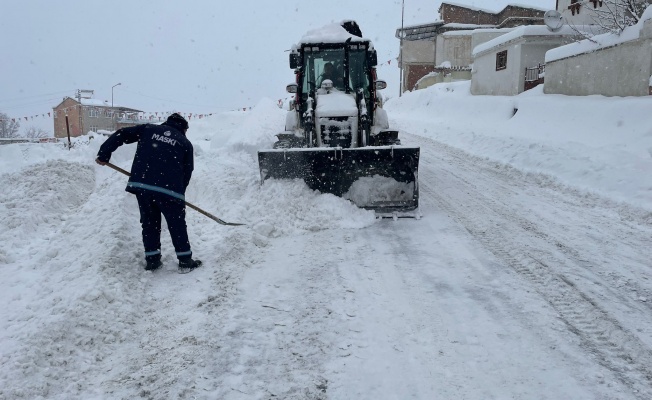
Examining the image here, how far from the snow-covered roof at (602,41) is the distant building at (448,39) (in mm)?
23147

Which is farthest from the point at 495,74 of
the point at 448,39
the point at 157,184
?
the point at 157,184

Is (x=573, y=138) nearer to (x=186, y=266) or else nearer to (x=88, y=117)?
(x=186, y=266)

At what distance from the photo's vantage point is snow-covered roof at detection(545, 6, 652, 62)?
416 inches

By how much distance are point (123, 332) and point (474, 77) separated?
2411 centimetres

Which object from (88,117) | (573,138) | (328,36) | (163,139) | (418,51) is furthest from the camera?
(88,117)

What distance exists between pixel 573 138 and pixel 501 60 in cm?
1163

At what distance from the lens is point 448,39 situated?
38000 millimetres

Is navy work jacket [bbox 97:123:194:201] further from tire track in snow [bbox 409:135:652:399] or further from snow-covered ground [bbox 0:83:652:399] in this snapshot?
tire track in snow [bbox 409:135:652:399]

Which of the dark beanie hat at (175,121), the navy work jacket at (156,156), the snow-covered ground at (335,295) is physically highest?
the dark beanie hat at (175,121)

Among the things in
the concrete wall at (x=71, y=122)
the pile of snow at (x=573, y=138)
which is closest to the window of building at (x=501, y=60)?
the pile of snow at (x=573, y=138)

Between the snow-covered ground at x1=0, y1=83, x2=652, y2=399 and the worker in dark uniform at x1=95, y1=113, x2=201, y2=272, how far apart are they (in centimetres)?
24

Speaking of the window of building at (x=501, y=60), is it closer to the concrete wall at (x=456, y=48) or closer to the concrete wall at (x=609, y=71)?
the concrete wall at (x=609, y=71)

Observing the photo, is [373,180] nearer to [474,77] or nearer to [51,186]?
[51,186]

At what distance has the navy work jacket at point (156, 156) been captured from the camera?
14.3 feet
